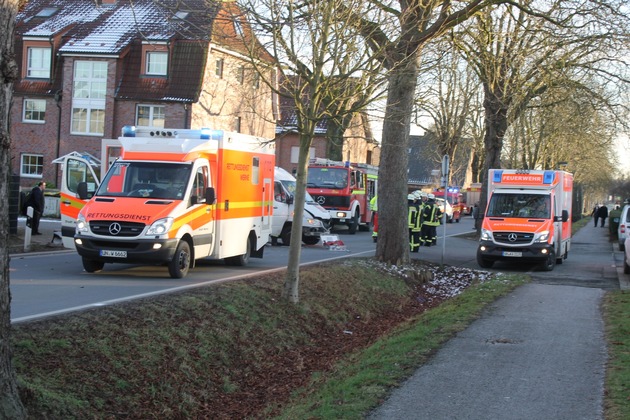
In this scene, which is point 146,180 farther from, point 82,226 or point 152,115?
point 152,115

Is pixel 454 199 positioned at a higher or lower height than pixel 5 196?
higher

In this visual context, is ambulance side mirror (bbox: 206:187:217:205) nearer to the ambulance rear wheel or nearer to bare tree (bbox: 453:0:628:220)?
the ambulance rear wheel

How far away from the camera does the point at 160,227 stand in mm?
13438

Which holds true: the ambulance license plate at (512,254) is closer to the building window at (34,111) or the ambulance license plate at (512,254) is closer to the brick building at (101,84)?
the brick building at (101,84)

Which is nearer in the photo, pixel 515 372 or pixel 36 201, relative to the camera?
pixel 515 372

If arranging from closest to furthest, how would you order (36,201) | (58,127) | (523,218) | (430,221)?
(36,201)
(523,218)
(430,221)
(58,127)

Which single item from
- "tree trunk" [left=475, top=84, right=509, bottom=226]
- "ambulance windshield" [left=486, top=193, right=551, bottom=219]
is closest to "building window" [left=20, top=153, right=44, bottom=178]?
"tree trunk" [left=475, top=84, right=509, bottom=226]

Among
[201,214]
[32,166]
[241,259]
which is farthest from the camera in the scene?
[32,166]

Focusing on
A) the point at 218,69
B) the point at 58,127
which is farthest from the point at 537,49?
the point at 58,127

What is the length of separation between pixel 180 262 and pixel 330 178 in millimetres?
20379

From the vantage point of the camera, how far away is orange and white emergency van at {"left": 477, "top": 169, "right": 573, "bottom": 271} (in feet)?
70.8

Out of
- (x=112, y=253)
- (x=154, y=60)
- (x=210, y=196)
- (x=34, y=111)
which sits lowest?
(x=112, y=253)

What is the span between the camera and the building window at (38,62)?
A: 141ft

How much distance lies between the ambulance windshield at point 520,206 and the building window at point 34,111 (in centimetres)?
2904
